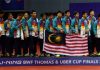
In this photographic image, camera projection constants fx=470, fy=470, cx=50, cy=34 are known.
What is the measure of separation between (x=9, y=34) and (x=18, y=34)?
1.08ft

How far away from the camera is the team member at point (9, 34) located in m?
17.1

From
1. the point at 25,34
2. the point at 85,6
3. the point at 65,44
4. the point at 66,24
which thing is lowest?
the point at 65,44

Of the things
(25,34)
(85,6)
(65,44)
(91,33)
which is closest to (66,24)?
(65,44)

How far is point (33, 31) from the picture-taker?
56.2 ft

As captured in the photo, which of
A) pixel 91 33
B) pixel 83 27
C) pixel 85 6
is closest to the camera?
pixel 83 27

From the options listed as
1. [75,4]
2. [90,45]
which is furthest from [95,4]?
[90,45]

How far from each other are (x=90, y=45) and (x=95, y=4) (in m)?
5.65

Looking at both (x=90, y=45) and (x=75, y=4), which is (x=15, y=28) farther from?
(x=75, y=4)

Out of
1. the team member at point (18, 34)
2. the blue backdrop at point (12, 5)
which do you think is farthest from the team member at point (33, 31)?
the blue backdrop at point (12, 5)

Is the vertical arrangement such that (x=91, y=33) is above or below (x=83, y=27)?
below

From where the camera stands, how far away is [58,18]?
17.0m

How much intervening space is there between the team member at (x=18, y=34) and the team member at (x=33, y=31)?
364 millimetres

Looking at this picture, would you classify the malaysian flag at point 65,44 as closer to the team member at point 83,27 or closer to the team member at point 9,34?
the team member at point 83,27

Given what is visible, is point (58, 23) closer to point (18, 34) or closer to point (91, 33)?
point (91, 33)
